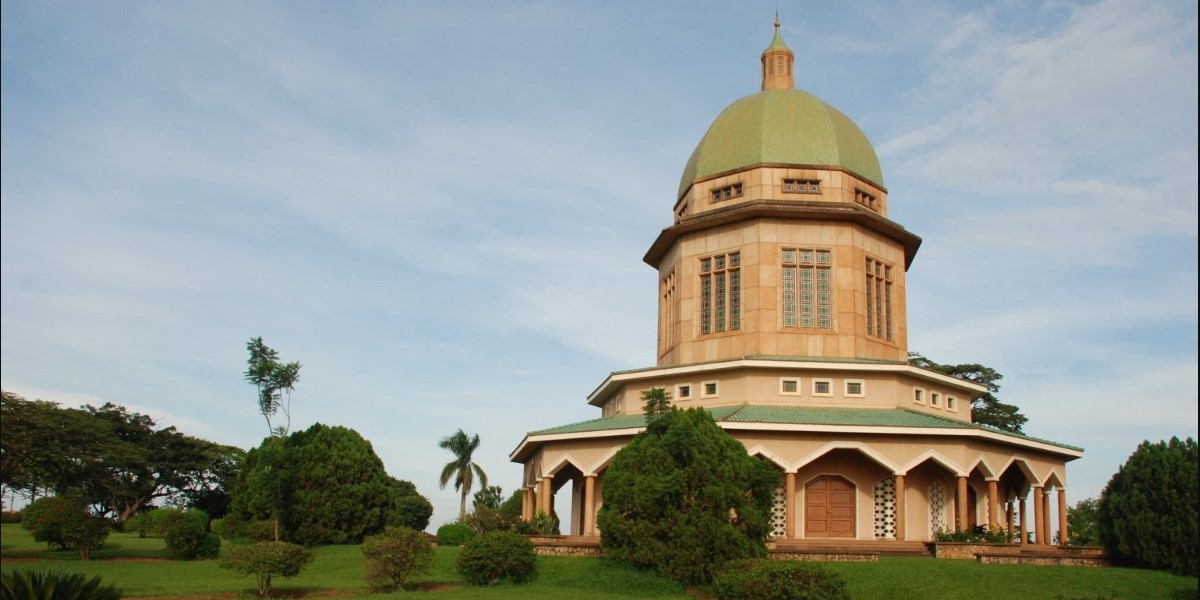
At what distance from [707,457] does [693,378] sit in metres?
9.64

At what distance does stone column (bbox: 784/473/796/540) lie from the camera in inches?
1174

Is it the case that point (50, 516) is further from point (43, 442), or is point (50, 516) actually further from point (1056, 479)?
point (1056, 479)

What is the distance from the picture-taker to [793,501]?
30.2 meters

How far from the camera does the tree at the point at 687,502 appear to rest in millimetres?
23359

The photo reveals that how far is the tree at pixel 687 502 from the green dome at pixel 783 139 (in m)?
14.4

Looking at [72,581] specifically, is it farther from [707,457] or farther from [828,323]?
[828,323]

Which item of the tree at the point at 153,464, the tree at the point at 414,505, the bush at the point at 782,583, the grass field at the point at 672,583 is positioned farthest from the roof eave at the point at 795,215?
the tree at the point at 414,505

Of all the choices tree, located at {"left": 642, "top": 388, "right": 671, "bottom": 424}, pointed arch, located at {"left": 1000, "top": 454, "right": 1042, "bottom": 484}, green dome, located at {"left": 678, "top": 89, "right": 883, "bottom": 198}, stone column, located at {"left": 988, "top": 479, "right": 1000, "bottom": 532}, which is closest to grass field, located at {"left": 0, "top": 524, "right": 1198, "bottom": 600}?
tree, located at {"left": 642, "top": 388, "right": 671, "bottom": 424}

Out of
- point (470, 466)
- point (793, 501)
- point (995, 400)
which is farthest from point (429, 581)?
point (995, 400)

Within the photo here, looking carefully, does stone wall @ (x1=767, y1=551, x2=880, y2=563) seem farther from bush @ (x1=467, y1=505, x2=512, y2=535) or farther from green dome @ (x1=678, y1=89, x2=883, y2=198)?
green dome @ (x1=678, y1=89, x2=883, y2=198)

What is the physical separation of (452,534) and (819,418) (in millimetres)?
13974

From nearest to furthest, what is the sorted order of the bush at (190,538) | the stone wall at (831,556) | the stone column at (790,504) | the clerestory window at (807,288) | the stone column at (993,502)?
the stone wall at (831,556) < the stone column at (993,502) < the stone column at (790,504) < the clerestory window at (807,288) < the bush at (190,538)

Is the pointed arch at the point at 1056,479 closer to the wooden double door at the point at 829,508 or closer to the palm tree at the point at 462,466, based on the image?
the wooden double door at the point at 829,508

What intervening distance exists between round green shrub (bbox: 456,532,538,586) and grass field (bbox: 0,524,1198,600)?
0.42 metres
